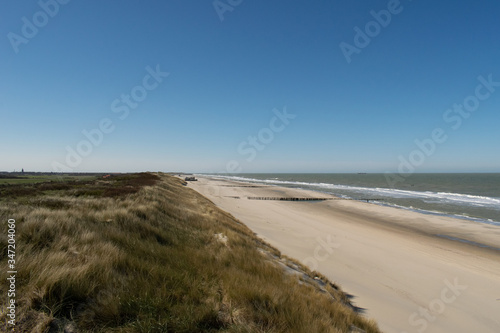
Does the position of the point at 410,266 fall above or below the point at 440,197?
below

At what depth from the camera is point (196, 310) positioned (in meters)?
3.55

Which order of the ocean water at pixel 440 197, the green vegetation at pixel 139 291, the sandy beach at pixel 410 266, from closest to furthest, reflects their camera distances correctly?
the green vegetation at pixel 139 291, the sandy beach at pixel 410 266, the ocean water at pixel 440 197

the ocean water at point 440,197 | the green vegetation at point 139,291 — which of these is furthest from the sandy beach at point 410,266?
the ocean water at point 440,197

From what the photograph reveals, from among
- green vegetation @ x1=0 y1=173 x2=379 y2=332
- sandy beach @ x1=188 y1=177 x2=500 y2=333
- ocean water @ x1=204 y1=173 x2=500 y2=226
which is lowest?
sandy beach @ x1=188 y1=177 x2=500 y2=333

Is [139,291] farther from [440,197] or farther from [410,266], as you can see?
[440,197]

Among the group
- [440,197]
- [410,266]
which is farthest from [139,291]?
[440,197]

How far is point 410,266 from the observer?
1056cm

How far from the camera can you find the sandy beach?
6.74 m

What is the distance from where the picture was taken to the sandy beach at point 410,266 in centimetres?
674

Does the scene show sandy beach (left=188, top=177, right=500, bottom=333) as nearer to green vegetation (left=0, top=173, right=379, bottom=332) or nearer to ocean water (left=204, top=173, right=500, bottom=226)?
green vegetation (left=0, top=173, right=379, bottom=332)

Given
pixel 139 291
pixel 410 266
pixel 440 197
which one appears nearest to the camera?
pixel 139 291

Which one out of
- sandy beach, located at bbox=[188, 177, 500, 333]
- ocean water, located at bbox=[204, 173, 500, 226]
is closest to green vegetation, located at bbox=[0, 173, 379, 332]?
sandy beach, located at bbox=[188, 177, 500, 333]

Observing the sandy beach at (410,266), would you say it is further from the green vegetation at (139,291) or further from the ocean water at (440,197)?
the ocean water at (440,197)

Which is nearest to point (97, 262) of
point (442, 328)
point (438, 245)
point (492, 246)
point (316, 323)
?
point (316, 323)
